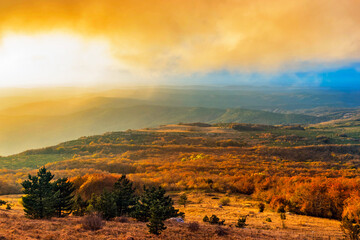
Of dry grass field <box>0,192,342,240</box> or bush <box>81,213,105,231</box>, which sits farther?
bush <box>81,213,105,231</box>

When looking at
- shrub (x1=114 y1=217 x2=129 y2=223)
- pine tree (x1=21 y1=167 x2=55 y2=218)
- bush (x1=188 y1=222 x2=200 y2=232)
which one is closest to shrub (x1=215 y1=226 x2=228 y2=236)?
bush (x1=188 y1=222 x2=200 y2=232)

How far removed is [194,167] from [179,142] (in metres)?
27.3

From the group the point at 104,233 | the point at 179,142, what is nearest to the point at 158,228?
the point at 104,233

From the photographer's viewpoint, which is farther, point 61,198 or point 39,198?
point 61,198

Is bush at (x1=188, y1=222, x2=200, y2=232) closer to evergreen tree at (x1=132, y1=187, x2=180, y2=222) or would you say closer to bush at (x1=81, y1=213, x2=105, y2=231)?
evergreen tree at (x1=132, y1=187, x2=180, y2=222)

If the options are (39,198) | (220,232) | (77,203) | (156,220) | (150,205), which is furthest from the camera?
(77,203)

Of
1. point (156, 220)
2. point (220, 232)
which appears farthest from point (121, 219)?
point (220, 232)

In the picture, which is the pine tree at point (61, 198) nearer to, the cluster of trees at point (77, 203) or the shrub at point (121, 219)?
the cluster of trees at point (77, 203)

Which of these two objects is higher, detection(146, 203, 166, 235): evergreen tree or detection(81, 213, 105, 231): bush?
detection(146, 203, 166, 235): evergreen tree

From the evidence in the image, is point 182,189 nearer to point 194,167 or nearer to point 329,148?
point 194,167

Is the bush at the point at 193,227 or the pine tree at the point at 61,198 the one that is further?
the pine tree at the point at 61,198

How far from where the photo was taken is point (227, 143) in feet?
185

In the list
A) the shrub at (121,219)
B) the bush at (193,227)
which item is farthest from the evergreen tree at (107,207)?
the bush at (193,227)

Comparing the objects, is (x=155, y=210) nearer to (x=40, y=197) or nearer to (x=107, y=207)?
(x=107, y=207)
